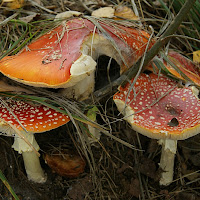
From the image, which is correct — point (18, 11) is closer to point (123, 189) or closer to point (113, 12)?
point (113, 12)

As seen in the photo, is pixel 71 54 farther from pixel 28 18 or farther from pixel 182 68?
pixel 182 68

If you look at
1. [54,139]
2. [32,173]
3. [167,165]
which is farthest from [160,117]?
[32,173]

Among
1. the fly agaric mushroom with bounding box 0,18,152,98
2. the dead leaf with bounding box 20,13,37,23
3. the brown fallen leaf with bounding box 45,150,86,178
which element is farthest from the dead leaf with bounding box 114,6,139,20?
the brown fallen leaf with bounding box 45,150,86,178

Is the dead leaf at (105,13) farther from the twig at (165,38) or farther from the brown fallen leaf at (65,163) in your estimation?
the brown fallen leaf at (65,163)

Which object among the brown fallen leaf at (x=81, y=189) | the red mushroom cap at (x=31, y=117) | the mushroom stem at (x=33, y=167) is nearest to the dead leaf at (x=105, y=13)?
the red mushroom cap at (x=31, y=117)

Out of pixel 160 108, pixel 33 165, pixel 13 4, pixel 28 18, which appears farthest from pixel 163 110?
pixel 13 4

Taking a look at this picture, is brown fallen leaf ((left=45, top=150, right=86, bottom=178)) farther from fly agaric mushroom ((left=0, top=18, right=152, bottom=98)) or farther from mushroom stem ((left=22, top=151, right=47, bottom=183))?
fly agaric mushroom ((left=0, top=18, right=152, bottom=98))
